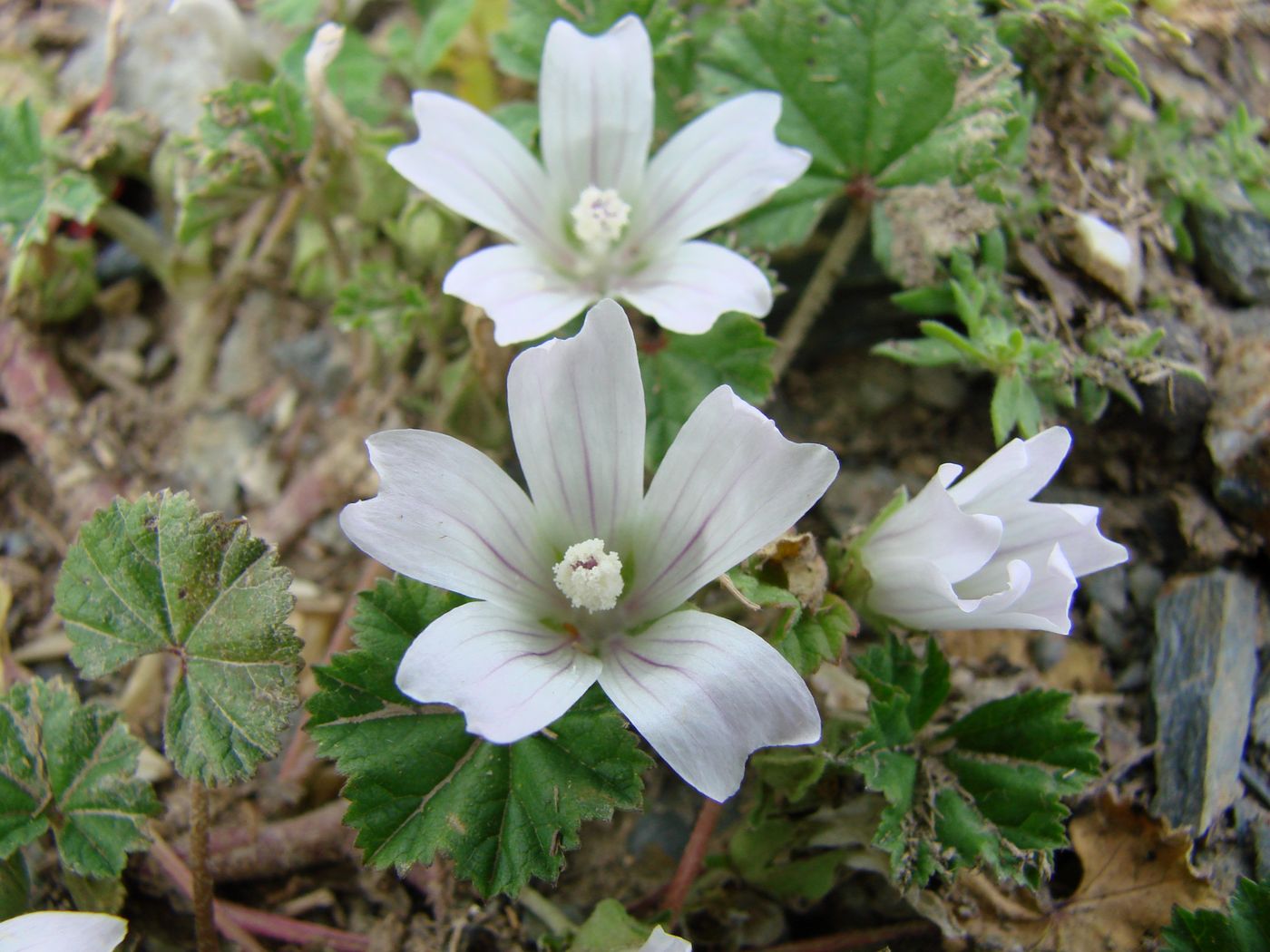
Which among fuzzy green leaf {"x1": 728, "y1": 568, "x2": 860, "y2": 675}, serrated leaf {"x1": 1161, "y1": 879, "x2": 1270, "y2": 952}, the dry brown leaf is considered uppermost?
fuzzy green leaf {"x1": 728, "y1": 568, "x2": 860, "y2": 675}

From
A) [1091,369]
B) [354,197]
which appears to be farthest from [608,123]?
[1091,369]

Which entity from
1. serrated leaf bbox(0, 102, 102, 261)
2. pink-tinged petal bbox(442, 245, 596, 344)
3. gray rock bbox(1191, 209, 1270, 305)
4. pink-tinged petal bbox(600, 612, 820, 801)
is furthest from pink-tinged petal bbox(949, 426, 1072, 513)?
serrated leaf bbox(0, 102, 102, 261)

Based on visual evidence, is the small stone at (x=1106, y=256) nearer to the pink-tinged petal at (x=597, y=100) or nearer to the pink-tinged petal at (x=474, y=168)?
the pink-tinged petal at (x=597, y=100)

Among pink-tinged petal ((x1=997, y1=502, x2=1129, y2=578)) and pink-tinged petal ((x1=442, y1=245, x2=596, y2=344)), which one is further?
pink-tinged petal ((x1=442, y1=245, x2=596, y2=344))

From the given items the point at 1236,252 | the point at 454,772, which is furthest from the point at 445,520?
the point at 1236,252

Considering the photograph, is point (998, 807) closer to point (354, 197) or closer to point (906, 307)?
point (906, 307)

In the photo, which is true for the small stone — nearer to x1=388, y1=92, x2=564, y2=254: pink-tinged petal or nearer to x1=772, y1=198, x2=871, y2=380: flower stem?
x1=772, y1=198, x2=871, y2=380: flower stem

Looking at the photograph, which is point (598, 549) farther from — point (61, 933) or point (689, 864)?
point (61, 933)
